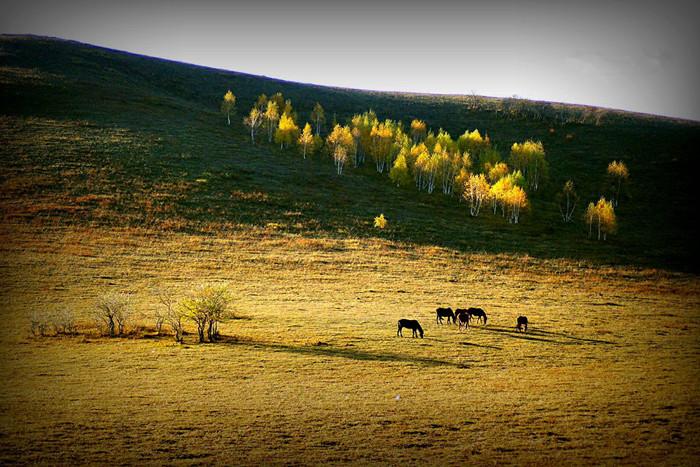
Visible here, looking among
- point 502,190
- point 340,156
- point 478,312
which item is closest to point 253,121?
point 340,156

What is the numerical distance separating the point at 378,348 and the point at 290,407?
9353 mm

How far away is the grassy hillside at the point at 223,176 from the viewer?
63.9 metres

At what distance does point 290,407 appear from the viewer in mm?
18781

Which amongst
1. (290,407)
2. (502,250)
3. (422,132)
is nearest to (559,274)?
(502,250)

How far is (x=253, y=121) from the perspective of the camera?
106 meters

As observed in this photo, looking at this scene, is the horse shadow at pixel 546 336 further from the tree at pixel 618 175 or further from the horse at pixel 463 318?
the tree at pixel 618 175

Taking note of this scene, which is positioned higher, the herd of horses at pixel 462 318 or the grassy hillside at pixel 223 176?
the grassy hillside at pixel 223 176

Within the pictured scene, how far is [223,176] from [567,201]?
66144 millimetres

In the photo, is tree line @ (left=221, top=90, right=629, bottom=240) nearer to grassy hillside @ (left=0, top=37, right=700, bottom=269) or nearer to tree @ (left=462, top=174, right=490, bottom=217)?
tree @ (left=462, top=174, right=490, bottom=217)

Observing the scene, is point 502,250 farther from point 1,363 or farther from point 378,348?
point 1,363

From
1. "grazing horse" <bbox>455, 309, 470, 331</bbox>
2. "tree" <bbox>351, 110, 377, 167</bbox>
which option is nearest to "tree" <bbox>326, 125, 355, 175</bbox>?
"tree" <bbox>351, 110, 377, 167</bbox>

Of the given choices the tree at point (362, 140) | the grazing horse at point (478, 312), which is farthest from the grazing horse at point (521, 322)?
the tree at point (362, 140)

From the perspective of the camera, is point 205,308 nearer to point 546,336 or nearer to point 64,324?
point 64,324

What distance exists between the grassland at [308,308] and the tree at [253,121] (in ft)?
18.5
